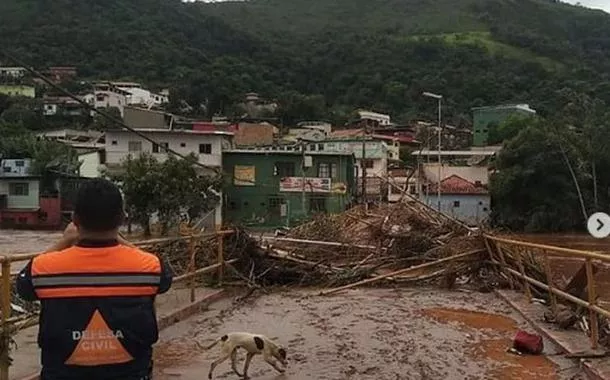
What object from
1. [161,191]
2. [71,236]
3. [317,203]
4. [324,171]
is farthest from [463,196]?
[71,236]

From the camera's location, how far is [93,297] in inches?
110

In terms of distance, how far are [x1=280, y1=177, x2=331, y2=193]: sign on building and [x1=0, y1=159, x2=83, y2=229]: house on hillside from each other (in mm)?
14649

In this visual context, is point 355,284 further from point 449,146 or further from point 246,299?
point 449,146

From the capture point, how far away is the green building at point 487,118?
305 feet

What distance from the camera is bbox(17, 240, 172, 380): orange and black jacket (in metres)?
2.78

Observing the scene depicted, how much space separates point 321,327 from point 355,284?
15.9 ft

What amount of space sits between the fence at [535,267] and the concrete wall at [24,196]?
1787 inches

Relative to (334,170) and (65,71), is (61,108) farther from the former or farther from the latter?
(334,170)

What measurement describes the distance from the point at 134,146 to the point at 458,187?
2512cm

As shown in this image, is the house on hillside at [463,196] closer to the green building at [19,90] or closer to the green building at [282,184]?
the green building at [282,184]

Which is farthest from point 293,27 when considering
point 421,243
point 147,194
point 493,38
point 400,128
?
point 421,243

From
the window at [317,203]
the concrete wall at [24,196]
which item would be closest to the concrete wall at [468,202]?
the window at [317,203]

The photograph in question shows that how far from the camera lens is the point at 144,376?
9.70ft

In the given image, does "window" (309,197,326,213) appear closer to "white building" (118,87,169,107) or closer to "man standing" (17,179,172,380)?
"man standing" (17,179,172,380)
